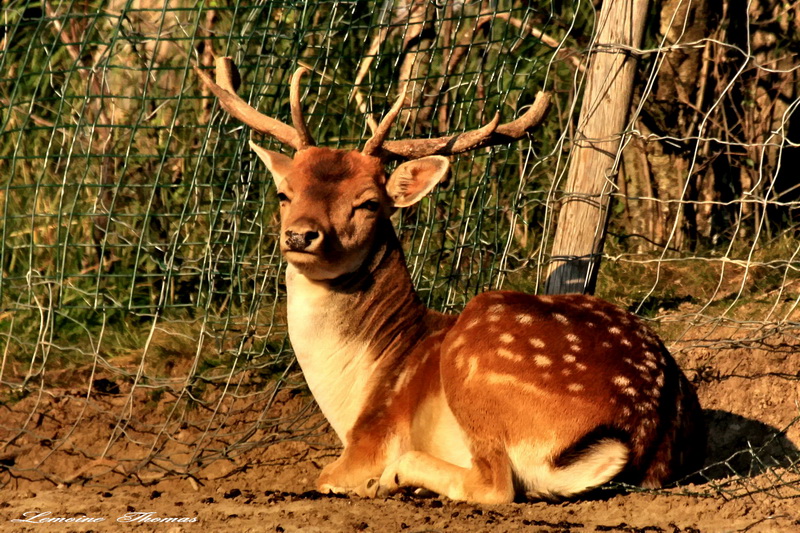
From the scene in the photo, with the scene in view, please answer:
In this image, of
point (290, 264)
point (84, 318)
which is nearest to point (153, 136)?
point (84, 318)

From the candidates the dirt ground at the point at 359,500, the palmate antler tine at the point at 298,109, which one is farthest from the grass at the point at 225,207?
the palmate antler tine at the point at 298,109

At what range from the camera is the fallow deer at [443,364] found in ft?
13.8

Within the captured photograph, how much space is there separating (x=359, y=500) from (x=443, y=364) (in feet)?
2.02

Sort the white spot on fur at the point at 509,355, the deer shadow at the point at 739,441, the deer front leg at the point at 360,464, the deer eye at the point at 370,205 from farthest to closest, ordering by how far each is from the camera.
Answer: the deer shadow at the point at 739,441
the deer eye at the point at 370,205
the deer front leg at the point at 360,464
the white spot on fur at the point at 509,355

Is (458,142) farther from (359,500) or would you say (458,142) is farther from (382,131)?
(359,500)

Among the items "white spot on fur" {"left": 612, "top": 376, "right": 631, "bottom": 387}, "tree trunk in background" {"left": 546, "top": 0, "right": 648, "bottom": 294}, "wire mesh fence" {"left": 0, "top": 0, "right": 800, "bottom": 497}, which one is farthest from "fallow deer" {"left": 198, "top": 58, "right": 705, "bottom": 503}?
"tree trunk in background" {"left": 546, "top": 0, "right": 648, "bottom": 294}

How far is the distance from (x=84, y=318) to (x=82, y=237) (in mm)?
878

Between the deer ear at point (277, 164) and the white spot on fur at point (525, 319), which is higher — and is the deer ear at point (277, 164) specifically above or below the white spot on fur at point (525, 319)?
above

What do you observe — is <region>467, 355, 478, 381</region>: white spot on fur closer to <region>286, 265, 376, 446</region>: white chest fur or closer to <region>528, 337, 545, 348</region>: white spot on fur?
<region>528, 337, 545, 348</region>: white spot on fur

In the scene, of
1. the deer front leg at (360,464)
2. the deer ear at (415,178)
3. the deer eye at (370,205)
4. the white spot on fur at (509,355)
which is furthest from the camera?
the deer ear at (415,178)

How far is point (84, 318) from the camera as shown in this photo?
21.7 feet

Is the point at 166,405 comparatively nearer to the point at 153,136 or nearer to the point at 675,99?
the point at 153,136

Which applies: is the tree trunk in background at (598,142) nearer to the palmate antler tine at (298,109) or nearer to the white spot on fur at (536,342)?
the white spot on fur at (536,342)

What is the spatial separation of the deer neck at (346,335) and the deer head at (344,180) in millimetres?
89
